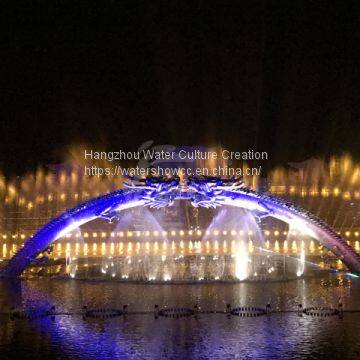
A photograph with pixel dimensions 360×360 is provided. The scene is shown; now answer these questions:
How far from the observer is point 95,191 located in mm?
62906

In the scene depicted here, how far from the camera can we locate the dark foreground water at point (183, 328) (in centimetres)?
1669

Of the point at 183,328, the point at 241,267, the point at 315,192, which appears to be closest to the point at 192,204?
the point at 241,267

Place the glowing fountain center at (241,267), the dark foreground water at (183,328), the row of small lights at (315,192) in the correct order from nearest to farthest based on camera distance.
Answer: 1. the dark foreground water at (183,328)
2. the glowing fountain center at (241,267)
3. the row of small lights at (315,192)

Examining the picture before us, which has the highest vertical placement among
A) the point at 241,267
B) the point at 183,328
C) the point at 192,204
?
the point at 192,204

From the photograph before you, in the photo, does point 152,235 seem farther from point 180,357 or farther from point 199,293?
point 180,357

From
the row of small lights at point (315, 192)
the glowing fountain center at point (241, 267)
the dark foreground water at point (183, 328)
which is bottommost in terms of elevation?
the dark foreground water at point (183, 328)

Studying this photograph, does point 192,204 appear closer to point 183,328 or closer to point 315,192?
point 183,328

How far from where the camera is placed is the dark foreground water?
16.7 metres

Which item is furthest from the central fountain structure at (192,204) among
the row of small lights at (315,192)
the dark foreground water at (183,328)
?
the row of small lights at (315,192)

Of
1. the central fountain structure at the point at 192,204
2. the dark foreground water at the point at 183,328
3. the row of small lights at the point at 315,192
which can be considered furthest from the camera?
the row of small lights at the point at 315,192

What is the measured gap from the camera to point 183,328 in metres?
19.9

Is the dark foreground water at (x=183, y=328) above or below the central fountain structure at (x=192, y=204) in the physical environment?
below

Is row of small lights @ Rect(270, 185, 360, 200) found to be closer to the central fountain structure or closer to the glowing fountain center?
the glowing fountain center

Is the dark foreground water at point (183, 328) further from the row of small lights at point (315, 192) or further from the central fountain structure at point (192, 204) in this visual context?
the row of small lights at point (315, 192)
